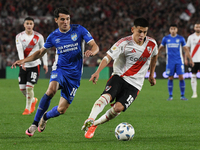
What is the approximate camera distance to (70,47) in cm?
542

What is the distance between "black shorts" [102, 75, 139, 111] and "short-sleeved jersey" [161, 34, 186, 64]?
5.66 m

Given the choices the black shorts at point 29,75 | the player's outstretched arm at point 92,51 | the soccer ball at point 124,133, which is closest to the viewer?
the player's outstretched arm at point 92,51

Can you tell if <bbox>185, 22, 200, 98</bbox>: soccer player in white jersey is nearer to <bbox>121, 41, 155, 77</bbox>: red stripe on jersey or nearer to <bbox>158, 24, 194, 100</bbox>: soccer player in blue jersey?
<bbox>158, 24, 194, 100</bbox>: soccer player in blue jersey

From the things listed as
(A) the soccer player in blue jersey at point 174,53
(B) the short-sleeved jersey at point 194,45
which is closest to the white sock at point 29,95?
(A) the soccer player in blue jersey at point 174,53

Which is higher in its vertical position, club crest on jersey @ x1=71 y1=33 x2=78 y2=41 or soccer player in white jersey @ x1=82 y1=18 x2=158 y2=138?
club crest on jersey @ x1=71 y1=33 x2=78 y2=41

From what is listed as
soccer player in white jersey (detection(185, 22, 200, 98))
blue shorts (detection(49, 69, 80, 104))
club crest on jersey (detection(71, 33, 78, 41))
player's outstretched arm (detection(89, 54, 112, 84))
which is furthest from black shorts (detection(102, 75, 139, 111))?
soccer player in white jersey (detection(185, 22, 200, 98))

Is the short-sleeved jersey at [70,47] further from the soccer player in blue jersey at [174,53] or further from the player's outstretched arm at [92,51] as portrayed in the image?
the soccer player in blue jersey at [174,53]

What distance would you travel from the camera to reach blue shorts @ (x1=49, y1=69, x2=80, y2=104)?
535 cm

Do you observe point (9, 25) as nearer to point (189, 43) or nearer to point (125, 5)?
point (125, 5)

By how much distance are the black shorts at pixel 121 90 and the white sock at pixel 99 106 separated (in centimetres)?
14

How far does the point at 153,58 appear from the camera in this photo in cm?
574

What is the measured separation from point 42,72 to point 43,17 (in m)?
6.16

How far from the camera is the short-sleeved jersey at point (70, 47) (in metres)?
5.43

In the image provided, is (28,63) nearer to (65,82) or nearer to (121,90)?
(65,82)
